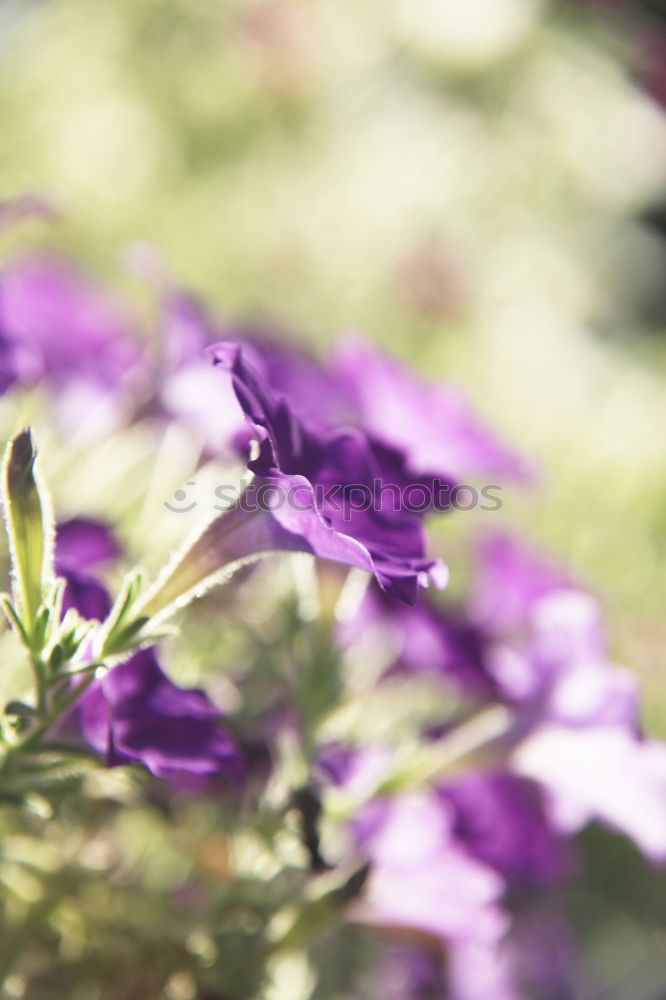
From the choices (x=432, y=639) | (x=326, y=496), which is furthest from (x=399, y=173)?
(x=326, y=496)

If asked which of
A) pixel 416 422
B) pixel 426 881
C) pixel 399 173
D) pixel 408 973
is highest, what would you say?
pixel 416 422

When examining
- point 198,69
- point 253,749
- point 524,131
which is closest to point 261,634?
point 253,749

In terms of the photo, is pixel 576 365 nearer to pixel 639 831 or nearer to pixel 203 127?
pixel 203 127

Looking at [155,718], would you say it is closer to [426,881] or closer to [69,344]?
[426,881]

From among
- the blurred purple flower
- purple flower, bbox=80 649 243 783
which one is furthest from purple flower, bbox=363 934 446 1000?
the blurred purple flower

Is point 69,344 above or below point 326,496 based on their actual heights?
below

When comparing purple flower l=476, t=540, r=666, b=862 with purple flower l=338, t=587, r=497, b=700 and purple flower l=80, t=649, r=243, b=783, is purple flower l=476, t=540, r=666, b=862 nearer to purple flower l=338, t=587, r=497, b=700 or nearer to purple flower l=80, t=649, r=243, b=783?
purple flower l=338, t=587, r=497, b=700

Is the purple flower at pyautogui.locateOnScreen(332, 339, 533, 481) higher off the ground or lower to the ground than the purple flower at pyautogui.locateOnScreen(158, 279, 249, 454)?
higher
